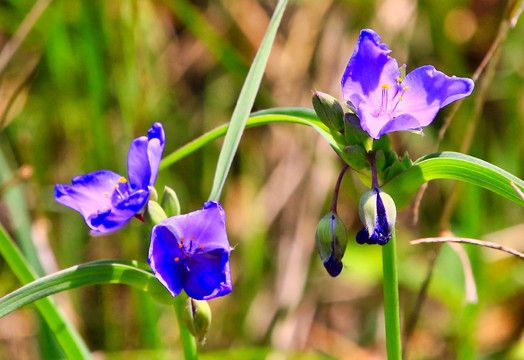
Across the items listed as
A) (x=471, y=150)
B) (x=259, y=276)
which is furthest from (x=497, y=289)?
(x=259, y=276)

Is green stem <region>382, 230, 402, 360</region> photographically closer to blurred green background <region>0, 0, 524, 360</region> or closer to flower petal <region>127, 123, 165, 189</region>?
flower petal <region>127, 123, 165, 189</region>

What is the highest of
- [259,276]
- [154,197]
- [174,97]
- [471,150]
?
[174,97]

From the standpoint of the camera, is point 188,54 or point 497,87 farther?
point 188,54

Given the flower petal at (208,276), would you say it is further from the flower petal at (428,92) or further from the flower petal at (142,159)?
the flower petal at (428,92)

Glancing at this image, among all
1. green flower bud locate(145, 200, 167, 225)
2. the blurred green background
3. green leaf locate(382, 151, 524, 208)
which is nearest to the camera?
green leaf locate(382, 151, 524, 208)

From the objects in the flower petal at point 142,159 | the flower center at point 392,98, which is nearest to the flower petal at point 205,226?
the flower petal at point 142,159

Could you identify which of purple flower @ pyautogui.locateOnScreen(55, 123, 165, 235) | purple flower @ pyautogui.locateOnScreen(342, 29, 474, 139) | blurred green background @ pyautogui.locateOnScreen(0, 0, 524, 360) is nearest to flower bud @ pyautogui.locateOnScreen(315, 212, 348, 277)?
purple flower @ pyautogui.locateOnScreen(342, 29, 474, 139)

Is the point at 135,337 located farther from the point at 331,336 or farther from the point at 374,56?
the point at 374,56

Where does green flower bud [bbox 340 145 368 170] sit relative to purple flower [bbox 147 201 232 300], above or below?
above
